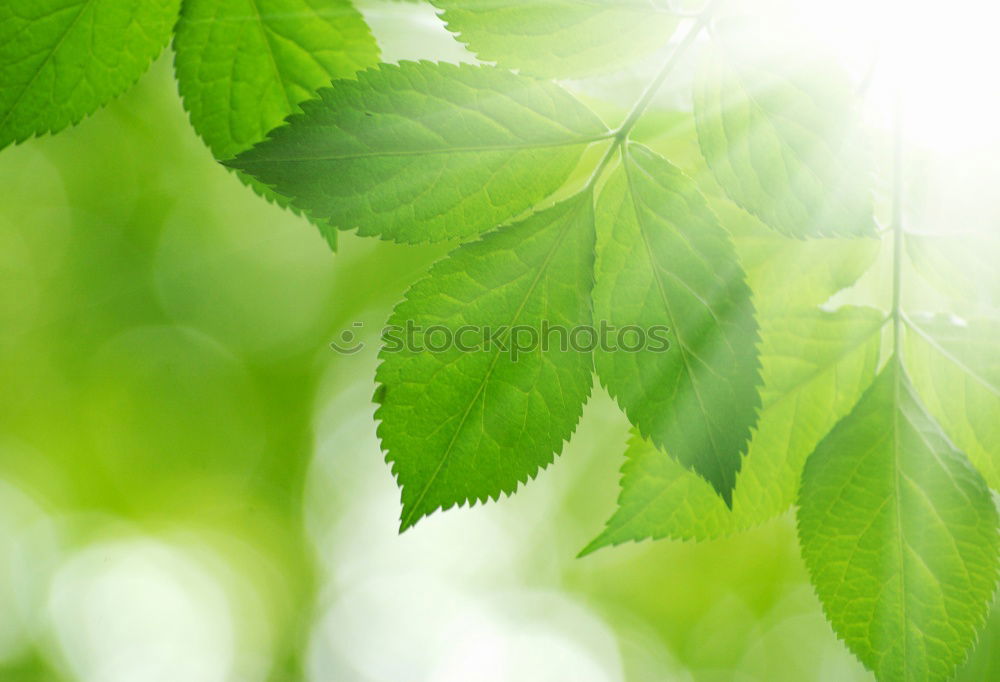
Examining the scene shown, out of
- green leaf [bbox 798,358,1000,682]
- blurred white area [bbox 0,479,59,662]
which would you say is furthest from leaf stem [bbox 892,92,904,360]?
blurred white area [bbox 0,479,59,662]

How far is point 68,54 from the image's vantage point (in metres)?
0.86

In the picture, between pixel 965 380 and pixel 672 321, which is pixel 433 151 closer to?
pixel 672 321

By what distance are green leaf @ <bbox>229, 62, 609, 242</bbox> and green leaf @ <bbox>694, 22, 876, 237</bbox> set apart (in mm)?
134

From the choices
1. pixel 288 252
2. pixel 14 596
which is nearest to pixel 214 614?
pixel 14 596

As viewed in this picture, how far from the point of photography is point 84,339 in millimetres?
8117

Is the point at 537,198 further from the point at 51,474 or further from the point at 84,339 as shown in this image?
the point at 51,474

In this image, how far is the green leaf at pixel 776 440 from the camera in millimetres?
970

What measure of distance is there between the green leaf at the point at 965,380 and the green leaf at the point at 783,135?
1.37ft

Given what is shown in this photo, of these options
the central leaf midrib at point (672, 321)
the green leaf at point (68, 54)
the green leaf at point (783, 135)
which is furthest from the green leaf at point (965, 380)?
the green leaf at point (68, 54)

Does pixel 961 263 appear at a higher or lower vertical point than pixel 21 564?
higher

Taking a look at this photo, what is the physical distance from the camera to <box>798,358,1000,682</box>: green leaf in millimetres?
896

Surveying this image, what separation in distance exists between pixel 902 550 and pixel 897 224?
1.44 ft
